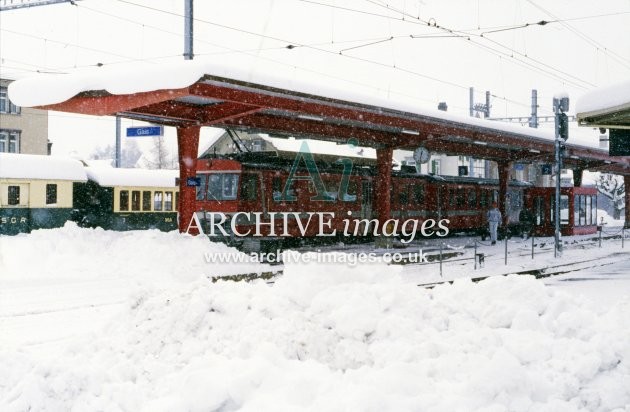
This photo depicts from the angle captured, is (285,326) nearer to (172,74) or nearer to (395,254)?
(172,74)

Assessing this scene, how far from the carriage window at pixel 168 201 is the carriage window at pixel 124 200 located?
2.07 metres

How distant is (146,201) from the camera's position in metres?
32.3

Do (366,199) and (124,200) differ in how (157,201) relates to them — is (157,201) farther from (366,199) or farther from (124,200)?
(366,199)

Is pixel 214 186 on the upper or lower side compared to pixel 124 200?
upper

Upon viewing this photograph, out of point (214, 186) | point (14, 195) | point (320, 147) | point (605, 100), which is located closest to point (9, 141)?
point (14, 195)

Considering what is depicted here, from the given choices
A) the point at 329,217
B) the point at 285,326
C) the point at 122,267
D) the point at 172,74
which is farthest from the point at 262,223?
the point at 285,326

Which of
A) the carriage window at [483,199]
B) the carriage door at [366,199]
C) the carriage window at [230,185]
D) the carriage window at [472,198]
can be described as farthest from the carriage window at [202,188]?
the carriage window at [483,199]

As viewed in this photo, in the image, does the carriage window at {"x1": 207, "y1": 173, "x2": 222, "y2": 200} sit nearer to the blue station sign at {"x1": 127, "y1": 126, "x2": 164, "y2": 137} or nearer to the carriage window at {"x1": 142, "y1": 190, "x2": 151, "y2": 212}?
the blue station sign at {"x1": 127, "y1": 126, "x2": 164, "y2": 137}

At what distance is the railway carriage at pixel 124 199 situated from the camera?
31000 millimetres

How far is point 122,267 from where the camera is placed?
53.9 ft

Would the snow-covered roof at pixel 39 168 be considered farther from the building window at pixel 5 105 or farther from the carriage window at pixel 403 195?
Answer: the building window at pixel 5 105

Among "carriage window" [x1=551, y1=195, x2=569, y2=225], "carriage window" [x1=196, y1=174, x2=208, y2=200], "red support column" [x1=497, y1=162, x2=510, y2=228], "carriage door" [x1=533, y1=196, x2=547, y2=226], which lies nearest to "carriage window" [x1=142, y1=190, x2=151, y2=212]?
"carriage window" [x1=196, y1=174, x2=208, y2=200]

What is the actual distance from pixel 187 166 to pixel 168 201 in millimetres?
14162

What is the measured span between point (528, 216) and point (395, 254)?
44.8 feet
